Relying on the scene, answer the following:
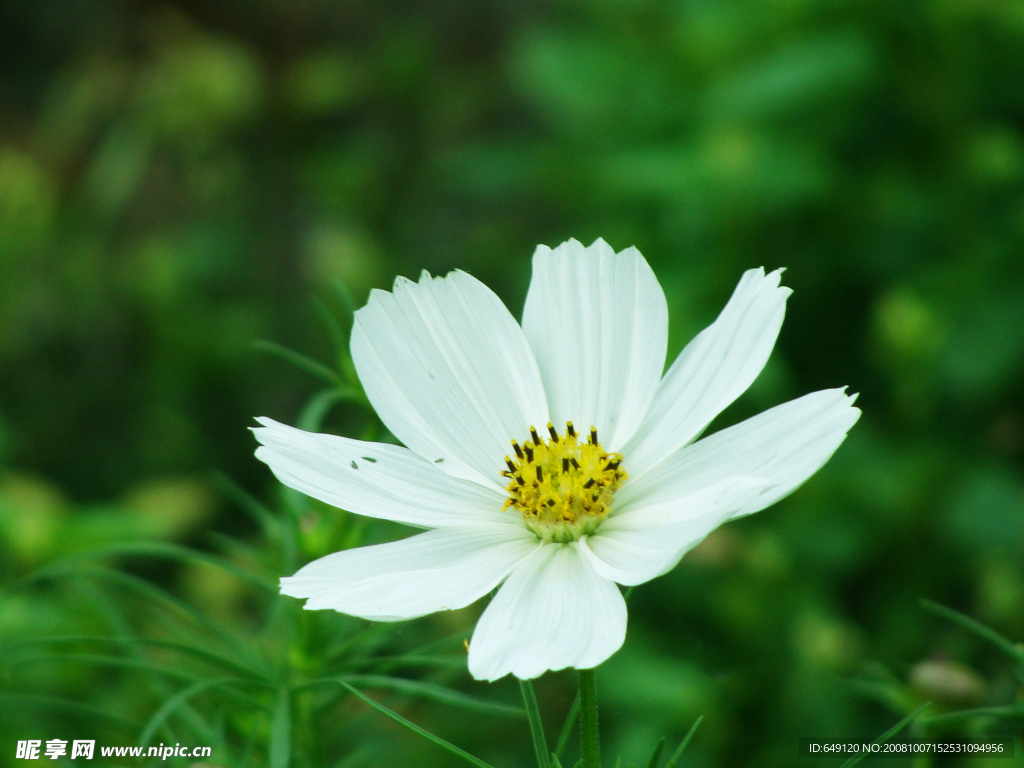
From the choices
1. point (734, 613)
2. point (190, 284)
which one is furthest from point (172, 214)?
point (734, 613)

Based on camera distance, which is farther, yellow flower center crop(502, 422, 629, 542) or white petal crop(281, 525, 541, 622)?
yellow flower center crop(502, 422, 629, 542)

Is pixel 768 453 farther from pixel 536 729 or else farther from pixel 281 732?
pixel 281 732

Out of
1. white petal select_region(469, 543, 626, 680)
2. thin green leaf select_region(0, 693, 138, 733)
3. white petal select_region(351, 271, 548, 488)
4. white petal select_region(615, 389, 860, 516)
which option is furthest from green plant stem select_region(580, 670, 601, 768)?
thin green leaf select_region(0, 693, 138, 733)

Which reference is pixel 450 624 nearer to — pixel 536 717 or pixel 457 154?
pixel 536 717

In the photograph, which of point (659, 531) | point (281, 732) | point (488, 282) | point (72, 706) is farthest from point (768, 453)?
point (488, 282)

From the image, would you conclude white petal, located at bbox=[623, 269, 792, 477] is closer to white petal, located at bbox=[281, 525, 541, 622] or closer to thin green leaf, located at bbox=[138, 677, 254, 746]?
white petal, located at bbox=[281, 525, 541, 622]

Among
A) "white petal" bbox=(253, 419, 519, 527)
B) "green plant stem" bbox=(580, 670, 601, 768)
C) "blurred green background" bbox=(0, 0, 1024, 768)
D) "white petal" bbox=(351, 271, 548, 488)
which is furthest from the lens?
"blurred green background" bbox=(0, 0, 1024, 768)
